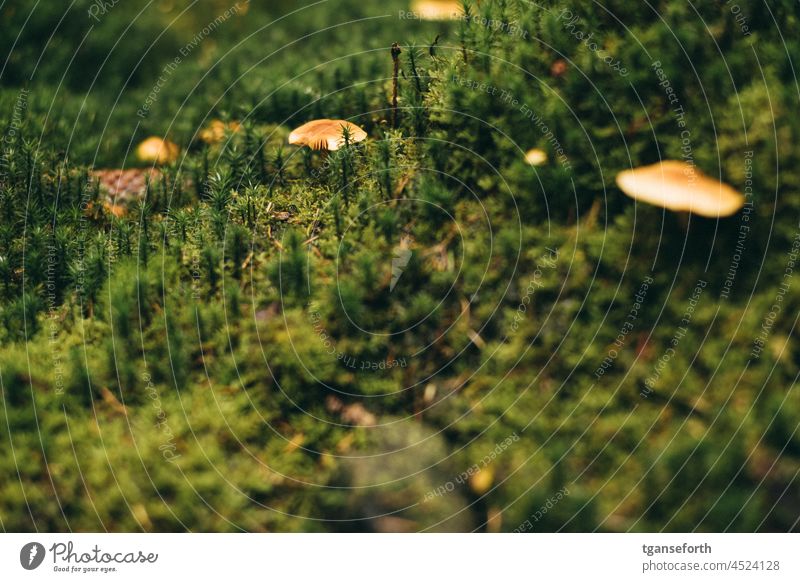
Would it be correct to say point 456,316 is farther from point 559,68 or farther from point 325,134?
point 559,68

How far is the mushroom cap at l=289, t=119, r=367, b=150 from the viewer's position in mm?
3035

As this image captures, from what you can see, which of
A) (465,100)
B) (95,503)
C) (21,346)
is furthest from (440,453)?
(21,346)

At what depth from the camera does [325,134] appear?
3.05m

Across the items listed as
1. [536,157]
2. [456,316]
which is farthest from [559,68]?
[456,316]

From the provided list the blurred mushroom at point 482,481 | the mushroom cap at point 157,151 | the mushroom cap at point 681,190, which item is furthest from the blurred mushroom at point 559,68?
the mushroom cap at point 157,151

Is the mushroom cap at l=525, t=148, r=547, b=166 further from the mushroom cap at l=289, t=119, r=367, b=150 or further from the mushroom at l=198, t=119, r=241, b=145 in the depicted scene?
the mushroom at l=198, t=119, r=241, b=145

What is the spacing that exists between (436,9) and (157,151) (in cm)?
184

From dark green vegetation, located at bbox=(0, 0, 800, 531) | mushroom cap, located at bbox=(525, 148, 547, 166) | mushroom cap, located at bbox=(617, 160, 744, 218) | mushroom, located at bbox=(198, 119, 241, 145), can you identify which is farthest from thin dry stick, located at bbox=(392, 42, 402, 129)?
mushroom cap, located at bbox=(617, 160, 744, 218)

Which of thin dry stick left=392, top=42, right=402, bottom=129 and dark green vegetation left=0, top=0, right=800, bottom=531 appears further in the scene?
thin dry stick left=392, top=42, right=402, bottom=129

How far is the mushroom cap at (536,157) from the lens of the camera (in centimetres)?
284

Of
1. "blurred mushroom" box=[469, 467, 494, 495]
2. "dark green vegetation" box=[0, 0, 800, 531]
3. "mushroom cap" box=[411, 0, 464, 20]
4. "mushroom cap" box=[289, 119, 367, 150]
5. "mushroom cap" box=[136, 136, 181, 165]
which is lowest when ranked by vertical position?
"blurred mushroom" box=[469, 467, 494, 495]

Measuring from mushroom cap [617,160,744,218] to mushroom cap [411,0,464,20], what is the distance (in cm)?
135

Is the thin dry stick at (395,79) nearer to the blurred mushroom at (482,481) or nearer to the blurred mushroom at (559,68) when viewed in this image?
the blurred mushroom at (559,68)

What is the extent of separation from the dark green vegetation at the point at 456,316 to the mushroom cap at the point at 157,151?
29 cm
